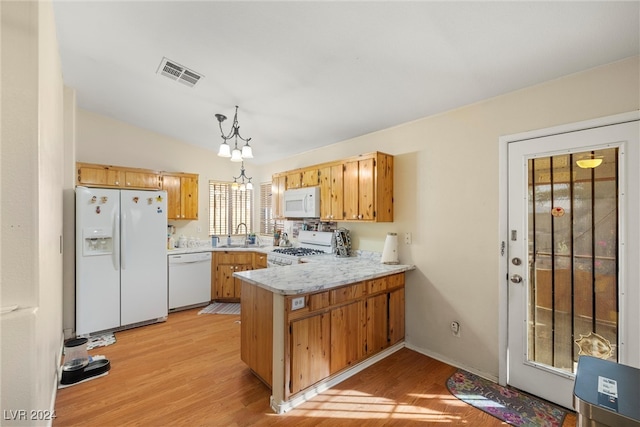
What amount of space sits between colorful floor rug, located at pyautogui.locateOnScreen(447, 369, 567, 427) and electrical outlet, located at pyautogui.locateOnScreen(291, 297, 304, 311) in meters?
1.49

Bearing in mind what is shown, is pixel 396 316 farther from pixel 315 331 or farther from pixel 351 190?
pixel 351 190

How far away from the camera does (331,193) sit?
3697 millimetres

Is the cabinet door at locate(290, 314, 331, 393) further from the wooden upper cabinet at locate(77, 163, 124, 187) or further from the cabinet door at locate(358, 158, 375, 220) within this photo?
the wooden upper cabinet at locate(77, 163, 124, 187)

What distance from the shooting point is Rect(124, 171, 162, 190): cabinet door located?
4121 mm

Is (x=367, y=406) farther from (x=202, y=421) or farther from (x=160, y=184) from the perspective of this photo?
(x=160, y=184)

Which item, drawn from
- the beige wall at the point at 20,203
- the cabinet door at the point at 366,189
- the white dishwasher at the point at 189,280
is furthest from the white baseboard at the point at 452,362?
the white dishwasher at the point at 189,280

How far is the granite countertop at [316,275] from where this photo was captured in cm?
213

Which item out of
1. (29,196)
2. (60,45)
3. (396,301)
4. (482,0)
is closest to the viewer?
(29,196)

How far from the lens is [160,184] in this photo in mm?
4406

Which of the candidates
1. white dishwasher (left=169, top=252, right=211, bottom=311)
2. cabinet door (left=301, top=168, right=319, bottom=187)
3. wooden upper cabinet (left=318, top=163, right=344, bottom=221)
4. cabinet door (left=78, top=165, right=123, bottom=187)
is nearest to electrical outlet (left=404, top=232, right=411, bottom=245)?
wooden upper cabinet (left=318, top=163, right=344, bottom=221)

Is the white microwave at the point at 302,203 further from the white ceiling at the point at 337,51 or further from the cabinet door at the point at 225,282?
the cabinet door at the point at 225,282

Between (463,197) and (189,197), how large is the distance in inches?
165

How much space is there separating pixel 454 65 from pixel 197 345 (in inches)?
147

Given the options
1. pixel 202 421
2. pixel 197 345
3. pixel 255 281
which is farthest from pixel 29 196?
pixel 197 345
